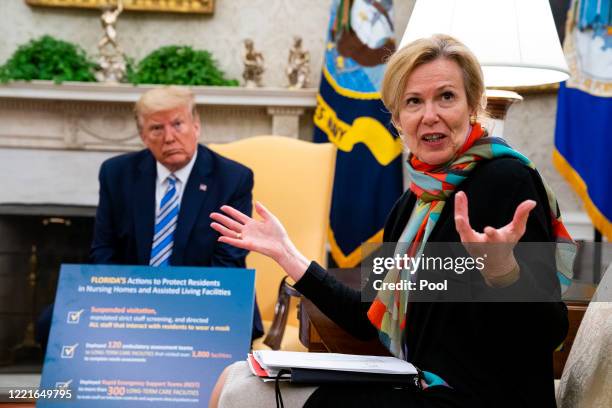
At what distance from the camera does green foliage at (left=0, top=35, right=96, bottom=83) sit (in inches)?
181

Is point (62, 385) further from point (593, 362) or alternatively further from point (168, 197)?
point (593, 362)

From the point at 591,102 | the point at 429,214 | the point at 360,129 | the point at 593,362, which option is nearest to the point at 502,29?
the point at 429,214

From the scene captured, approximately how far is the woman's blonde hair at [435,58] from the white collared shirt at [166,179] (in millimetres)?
1439

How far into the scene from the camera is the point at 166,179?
3.00 meters

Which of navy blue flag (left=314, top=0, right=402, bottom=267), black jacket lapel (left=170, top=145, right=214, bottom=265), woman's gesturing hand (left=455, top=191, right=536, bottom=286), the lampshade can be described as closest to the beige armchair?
woman's gesturing hand (left=455, top=191, right=536, bottom=286)

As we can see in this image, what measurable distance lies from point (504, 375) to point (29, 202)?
3963 mm

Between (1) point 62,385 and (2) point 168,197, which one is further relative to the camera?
(2) point 168,197

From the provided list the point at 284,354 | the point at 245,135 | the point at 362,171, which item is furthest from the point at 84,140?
the point at 284,354

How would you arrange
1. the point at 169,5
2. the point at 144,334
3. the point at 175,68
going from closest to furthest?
the point at 144,334, the point at 175,68, the point at 169,5

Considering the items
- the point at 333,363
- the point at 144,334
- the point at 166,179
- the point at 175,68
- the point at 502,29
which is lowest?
the point at 144,334

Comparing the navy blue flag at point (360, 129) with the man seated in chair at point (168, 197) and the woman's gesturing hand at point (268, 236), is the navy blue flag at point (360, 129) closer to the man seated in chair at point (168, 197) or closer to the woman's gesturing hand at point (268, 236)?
the man seated in chair at point (168, 197)

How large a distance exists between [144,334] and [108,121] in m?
2.86

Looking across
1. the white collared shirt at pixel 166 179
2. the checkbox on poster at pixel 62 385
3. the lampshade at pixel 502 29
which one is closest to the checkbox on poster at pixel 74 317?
the checkbox on poster at pixel 62 385

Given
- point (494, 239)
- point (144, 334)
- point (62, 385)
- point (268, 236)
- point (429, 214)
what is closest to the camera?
point (494, 239)
